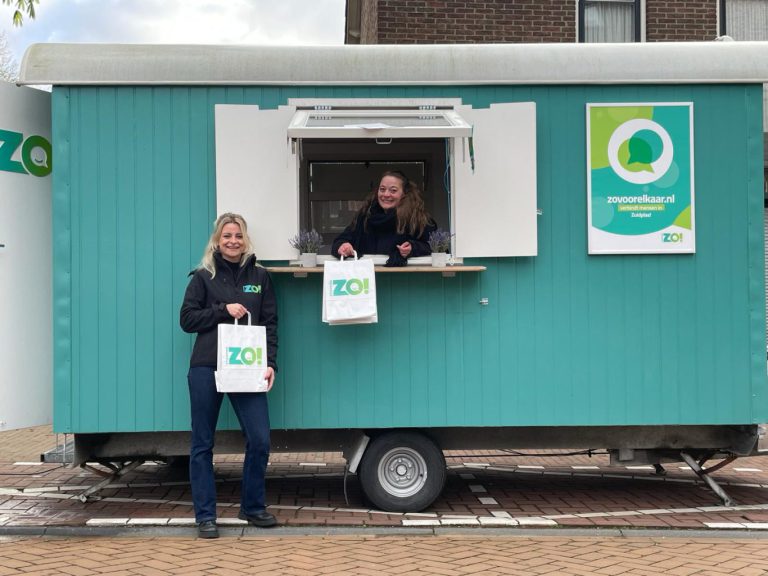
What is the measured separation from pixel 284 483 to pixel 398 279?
232cm

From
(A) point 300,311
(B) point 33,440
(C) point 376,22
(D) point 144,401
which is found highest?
(C) point 376,22

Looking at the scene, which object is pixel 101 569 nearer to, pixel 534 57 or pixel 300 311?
pixel 300 311

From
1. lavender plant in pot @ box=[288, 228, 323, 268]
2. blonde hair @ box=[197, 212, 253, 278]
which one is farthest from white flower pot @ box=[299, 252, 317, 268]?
blonde hair @ box=[197, 212, 253, 278]

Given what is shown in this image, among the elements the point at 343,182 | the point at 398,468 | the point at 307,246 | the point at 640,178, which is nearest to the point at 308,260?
the point at 307,246

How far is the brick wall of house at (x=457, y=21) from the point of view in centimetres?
1105

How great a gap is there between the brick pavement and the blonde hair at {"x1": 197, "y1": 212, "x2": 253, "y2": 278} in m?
1.74

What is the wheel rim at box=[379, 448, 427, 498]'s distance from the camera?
244 inches

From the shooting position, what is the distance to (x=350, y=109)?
20.2ft

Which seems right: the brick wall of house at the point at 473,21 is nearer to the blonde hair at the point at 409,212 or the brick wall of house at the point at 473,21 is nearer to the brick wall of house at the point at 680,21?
the brick wall of house at the point at 680,21

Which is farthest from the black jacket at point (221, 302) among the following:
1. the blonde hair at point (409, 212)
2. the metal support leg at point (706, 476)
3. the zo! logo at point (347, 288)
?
the metal support leg at point (706, 476)

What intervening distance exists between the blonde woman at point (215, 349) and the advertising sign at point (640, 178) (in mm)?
2329

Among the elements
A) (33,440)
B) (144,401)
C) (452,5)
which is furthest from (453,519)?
(452,5)

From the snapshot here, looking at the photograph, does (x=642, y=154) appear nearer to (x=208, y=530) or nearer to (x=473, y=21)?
(x=208, y=530)

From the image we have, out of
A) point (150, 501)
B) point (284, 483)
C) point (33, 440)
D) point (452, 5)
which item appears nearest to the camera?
point (150, 501)
